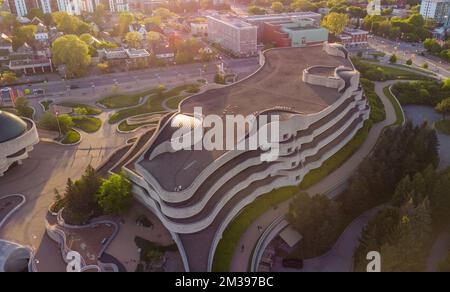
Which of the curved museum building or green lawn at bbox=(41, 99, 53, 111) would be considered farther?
green lawn at bbox=(41, 99, 53, 111)

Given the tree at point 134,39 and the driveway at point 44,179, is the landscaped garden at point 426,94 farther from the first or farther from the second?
the tree at point 134,39

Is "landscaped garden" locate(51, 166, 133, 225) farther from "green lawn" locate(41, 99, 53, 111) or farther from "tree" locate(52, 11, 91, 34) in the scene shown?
"tree" locate(52, 11, 91, 34)

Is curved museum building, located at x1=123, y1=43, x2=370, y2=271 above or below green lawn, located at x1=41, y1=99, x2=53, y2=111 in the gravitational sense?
above

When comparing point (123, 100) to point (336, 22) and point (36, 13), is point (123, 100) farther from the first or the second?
point (36, 13)

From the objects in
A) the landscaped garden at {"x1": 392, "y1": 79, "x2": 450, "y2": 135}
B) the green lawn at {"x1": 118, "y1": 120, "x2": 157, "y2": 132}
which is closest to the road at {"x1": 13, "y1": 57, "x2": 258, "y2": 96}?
the green lawn at {"x1": 118, "y1": 120, "x2": 157, "y2": 132}

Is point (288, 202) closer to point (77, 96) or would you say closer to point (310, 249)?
point (310, 249)

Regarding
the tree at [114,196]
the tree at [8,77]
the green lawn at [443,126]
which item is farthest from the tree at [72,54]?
the green lawn at [443,126]

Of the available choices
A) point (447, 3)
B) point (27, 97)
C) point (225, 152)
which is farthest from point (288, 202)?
point (447, 3)
